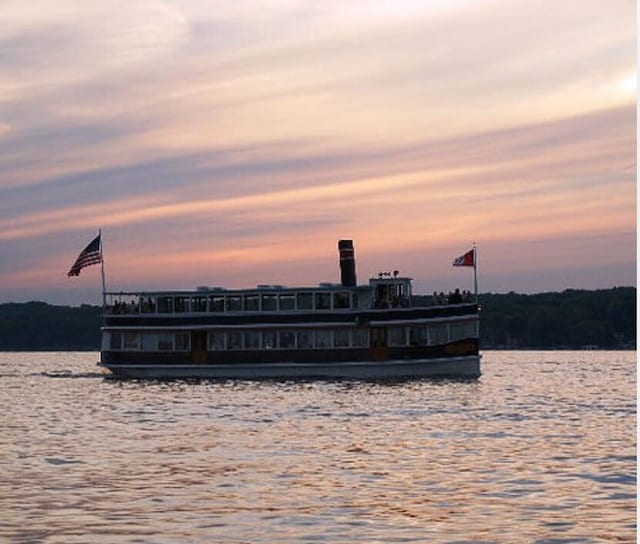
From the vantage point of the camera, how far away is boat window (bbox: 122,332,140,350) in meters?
73.7

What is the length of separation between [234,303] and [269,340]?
3003 mm

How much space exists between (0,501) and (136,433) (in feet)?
48.0

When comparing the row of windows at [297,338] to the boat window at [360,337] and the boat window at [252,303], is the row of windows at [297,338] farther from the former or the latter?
the boat window at [252,303]

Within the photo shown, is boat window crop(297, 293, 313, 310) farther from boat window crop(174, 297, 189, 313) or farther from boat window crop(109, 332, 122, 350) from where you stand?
boat window crop(109, 332, 122, 350)

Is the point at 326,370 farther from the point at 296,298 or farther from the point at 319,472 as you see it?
the point at 319,472

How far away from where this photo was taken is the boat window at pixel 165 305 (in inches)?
2894

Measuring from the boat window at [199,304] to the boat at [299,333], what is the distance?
0.06 m

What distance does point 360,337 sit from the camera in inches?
2753

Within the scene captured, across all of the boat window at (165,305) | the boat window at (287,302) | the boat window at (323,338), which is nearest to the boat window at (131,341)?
the boat window at (165,305)

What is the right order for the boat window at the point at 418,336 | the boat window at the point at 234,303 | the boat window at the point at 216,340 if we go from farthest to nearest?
the boat window at the point at 216,340, the boat window at the point at 234,303, the boat window at the point at 418,336

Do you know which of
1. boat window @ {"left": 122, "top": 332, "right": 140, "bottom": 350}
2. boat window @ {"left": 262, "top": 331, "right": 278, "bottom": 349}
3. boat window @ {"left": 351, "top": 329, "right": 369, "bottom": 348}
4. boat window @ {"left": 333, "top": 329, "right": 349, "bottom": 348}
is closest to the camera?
boat window @ {"left": 351, "top": 329, "right": 369, "bottom": 348}

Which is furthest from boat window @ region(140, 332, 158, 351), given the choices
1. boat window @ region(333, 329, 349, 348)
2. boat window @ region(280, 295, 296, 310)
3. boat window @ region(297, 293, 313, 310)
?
boat window @ region(333, 329, 349, 348)

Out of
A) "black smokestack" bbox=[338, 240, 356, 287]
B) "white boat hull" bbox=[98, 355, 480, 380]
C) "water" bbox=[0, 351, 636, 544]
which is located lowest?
"water" bbox=[0, 351, 636, 544]

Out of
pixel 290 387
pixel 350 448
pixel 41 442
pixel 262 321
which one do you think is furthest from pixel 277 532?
pixel 262 321
